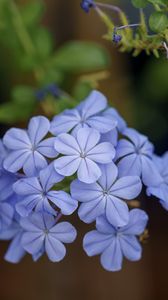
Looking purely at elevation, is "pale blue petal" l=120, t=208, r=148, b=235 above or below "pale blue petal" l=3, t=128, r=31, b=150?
below

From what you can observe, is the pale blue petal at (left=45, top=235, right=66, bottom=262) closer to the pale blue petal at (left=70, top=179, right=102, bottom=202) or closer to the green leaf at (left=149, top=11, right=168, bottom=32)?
the pale blue petal at (left=70, top=179, right=102, bottom=202)

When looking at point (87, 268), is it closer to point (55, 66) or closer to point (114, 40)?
point (55, 66)

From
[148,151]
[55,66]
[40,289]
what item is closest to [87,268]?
[40,289]

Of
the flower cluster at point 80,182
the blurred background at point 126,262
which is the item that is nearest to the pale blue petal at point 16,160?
the flower cluster at point 80,182

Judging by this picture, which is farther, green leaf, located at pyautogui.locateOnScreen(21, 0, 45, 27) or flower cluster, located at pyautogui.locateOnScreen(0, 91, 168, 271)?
green leaf, located at pyautogui.locateOnScreen(21, 0, 45, 27)

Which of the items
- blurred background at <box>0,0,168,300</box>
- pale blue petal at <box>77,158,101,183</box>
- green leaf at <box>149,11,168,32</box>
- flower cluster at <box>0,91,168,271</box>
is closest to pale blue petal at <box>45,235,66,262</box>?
flower cluster at <box>0,91,168,271</box>

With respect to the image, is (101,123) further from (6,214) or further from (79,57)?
(79,57)

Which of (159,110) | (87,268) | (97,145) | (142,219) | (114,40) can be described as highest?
(114,40)

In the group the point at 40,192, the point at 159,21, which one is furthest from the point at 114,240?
the point at 159,21
